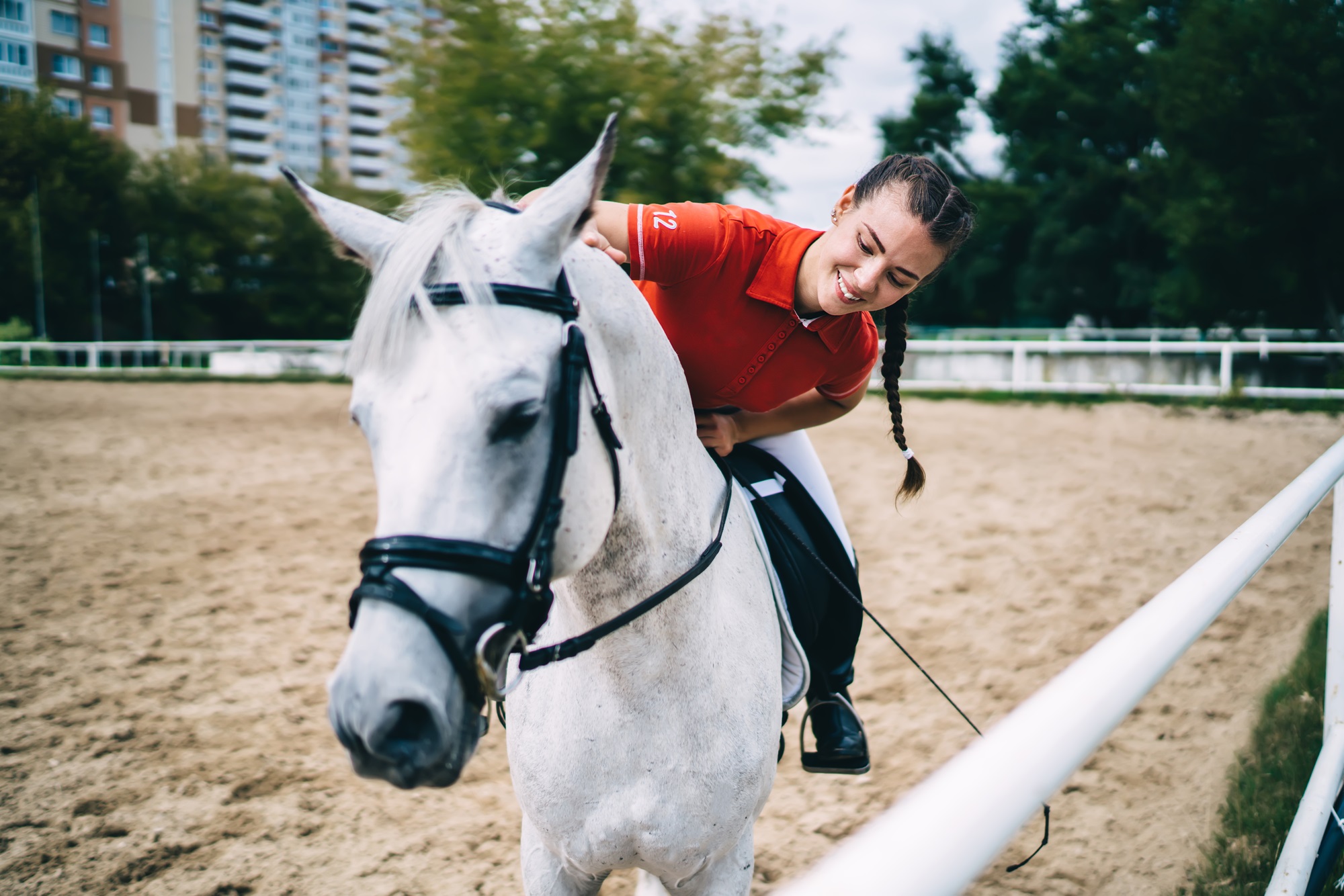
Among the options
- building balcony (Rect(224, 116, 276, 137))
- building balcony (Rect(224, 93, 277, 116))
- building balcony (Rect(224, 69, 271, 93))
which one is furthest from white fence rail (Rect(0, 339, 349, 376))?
building balcony (Rect(224, 69, 271, 93))

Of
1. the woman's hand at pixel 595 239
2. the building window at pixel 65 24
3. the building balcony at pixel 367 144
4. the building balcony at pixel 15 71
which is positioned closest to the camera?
the woman's hand at pixel 595 239

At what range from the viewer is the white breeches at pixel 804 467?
2.26 metres

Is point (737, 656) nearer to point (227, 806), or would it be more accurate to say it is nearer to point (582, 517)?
point (582, 517)

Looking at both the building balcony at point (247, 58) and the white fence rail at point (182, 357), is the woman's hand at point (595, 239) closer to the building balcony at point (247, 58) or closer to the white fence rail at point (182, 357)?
the white fence rail at point (182, 357)

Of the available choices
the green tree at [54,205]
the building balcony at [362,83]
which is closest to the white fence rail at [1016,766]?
the green tree at [54,205]

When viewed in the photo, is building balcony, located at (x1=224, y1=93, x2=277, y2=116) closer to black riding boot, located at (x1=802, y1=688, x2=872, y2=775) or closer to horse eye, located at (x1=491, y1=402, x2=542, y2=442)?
black riding boot, located at (x1=802, y1=688, x2=872, y2=775)

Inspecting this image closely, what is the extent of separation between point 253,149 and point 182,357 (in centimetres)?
5156

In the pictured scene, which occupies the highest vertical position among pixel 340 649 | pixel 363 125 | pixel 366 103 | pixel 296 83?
pixel 296 83

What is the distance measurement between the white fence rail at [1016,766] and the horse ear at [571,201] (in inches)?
33.0

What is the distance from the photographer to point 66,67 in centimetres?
4719

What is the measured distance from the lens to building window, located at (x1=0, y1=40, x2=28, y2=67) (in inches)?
1703

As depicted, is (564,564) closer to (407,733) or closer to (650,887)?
(407,733)

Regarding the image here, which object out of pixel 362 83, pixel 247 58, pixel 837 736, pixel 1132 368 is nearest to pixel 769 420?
pixel 837 736

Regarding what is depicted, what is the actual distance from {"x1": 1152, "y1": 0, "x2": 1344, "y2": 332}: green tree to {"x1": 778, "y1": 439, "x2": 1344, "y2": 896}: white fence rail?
1904cm
